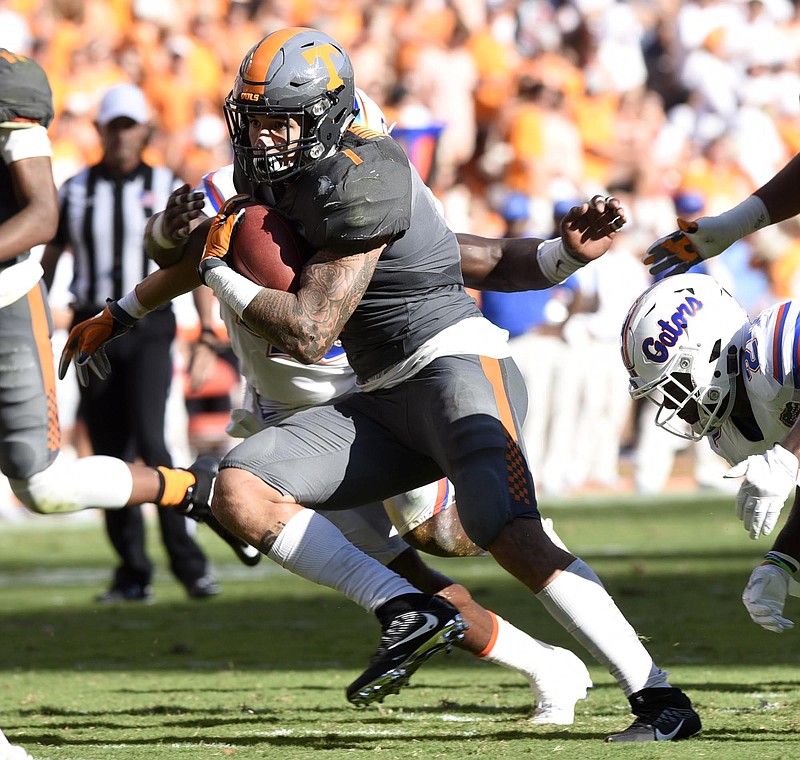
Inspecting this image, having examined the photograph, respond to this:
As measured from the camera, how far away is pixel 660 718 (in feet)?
11.8

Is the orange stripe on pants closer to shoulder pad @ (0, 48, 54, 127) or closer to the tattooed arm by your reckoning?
shoulder pad @ (0, 48, 54, 127)

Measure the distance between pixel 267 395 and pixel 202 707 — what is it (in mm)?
992

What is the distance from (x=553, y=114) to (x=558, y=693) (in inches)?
317

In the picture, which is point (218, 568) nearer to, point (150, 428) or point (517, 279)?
point (150, 428)

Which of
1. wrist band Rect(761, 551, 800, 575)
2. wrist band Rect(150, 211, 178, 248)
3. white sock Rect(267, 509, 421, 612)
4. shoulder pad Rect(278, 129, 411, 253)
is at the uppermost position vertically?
shoulder pad Rect(278, 129, 411, 253)

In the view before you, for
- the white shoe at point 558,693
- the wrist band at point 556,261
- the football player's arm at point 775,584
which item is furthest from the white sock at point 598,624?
the wrist band at point 556,261

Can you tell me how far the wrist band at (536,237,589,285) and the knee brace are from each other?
65.3 inches

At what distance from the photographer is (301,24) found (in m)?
13.0

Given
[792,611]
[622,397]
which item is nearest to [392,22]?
[622,397]

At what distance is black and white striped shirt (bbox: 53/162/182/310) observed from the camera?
22.2 ft

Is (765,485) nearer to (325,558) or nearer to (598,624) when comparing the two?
(598,624)

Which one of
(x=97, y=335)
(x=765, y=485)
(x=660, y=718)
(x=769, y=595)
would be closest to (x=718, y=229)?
(x=769, y=595)

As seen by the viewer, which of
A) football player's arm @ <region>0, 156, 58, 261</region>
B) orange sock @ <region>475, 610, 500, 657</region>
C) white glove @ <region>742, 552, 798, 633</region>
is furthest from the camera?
football player's arm @ <region>0, 156, 58, 261</region>

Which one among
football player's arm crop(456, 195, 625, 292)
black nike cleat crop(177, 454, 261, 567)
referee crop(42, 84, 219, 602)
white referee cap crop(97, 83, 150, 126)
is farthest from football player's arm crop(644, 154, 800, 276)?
white referee cap crop(97, 83, 150, 126)
